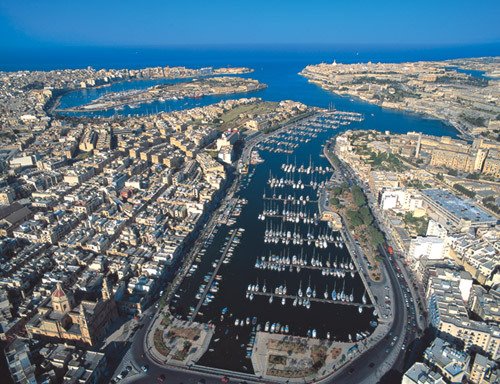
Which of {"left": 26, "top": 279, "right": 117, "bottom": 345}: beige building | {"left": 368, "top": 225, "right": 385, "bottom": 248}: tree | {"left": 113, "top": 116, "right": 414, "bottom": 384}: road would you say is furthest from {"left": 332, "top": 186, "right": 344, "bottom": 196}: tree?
{"left": 26, "top": 279, "right": 117, "bottom": 345}: beige building

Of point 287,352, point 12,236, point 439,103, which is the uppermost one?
point 439,103

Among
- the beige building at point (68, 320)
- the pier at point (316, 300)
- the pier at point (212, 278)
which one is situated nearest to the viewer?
the beige building at point (68, 320)

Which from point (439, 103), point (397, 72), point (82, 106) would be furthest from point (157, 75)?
point (439, 103)

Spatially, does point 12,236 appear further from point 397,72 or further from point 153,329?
point 397,72

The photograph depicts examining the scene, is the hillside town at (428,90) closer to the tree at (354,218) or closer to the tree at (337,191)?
the tree at (337,191)

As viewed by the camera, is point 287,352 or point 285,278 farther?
point 285,278

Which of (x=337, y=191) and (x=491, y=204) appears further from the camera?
(x=337, y=191)

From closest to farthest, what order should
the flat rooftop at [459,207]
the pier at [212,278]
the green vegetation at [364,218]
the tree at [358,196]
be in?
the pier at [212,278] < the green vegetation at [364,218] < the flat rooftop at [459,207] < the tree at [358,196]

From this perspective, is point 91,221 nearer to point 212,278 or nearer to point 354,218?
point 212,278

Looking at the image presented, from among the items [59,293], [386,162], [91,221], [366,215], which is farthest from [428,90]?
[59,293]

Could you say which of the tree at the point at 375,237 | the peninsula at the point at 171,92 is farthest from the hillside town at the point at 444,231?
the peninsula at the point at 171,92

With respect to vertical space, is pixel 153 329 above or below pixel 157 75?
below
